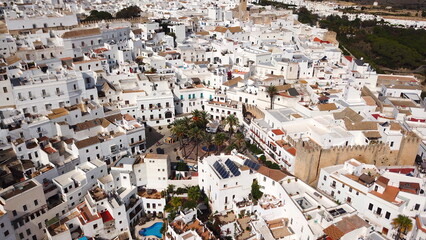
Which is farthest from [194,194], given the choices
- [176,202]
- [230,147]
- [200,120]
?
[200,120]

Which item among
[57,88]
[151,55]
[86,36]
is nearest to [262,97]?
[151,55]

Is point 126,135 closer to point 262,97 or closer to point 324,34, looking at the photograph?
point 262,97

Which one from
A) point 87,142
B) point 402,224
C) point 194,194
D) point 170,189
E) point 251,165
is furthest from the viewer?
point 87,142

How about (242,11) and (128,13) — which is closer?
(128,13)

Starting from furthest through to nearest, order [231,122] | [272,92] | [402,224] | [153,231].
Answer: [272,92] < [231,122] < [153,231] < [402,224]

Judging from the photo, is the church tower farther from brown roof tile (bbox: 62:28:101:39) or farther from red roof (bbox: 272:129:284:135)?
red roof (bbox: 272:129:284:135)

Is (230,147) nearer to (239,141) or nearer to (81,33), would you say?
(239,141)
